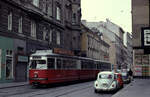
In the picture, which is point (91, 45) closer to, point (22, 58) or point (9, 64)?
point (22, 58)

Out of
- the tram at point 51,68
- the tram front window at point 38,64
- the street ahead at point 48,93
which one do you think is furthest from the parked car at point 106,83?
the tram front window at point 38,64

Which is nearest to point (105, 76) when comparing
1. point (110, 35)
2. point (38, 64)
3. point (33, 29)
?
point (38, 64)

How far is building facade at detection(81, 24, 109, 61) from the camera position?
66.8 metres

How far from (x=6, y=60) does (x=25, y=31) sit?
5.48m

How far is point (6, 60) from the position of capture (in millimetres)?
31172

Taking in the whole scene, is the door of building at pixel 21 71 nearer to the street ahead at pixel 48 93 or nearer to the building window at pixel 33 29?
the building window at pixel 33 29

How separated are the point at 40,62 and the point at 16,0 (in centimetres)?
1049

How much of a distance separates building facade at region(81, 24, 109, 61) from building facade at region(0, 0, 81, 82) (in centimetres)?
1609

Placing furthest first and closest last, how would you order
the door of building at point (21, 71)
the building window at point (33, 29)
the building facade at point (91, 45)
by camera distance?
the building facade at point (91, 45), the building window at point (33, 29), the door of building at point (21, 71)

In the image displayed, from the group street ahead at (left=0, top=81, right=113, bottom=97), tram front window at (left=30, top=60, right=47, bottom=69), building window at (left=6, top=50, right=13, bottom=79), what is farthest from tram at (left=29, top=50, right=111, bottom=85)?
building window at (left=6, top=50, right=13, bottom=79)

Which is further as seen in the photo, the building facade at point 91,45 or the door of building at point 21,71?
the building facade at point 91,45

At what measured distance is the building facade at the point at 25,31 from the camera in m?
30.8

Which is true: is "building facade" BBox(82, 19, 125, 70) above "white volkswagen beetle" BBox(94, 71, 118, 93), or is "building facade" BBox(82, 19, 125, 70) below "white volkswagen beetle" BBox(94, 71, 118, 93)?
above

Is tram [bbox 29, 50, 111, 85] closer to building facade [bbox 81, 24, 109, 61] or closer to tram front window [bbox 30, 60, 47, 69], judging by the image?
tram front window [bbox 30, 60, 47, 69]
